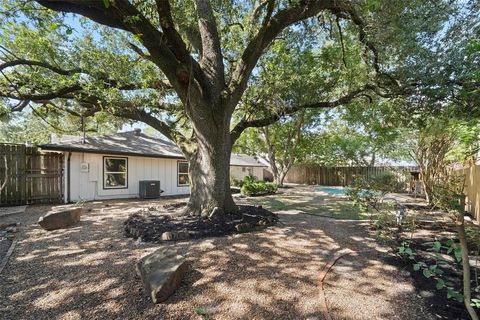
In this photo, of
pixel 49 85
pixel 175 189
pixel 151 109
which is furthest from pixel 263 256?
pixel 175 189

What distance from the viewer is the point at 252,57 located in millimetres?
6039

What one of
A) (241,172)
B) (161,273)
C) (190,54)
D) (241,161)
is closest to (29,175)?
(190,54)

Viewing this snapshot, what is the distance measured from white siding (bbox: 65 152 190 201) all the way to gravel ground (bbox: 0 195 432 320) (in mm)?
6232

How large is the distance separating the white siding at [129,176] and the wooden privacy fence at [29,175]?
0.58 metres

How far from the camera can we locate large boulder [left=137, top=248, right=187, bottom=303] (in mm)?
2839

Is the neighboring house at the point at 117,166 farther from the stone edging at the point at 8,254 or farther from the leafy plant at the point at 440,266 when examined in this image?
the leafy plant at the point at 440,266

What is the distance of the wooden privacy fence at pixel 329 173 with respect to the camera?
63.3 ft

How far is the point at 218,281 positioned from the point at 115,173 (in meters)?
10.6

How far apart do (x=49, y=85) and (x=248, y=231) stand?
22.4 feet

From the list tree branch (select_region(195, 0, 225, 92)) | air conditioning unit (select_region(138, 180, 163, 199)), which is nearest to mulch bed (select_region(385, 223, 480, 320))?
tree branch (select_region(195, 0, 225, 92))

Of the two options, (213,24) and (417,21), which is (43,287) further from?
(417,21)

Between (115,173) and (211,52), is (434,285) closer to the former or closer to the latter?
(211,52)

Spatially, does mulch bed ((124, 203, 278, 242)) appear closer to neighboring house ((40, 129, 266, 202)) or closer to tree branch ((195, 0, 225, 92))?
tree branch ((195, 0, 225, 92))

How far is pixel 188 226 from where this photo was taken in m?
5.47
